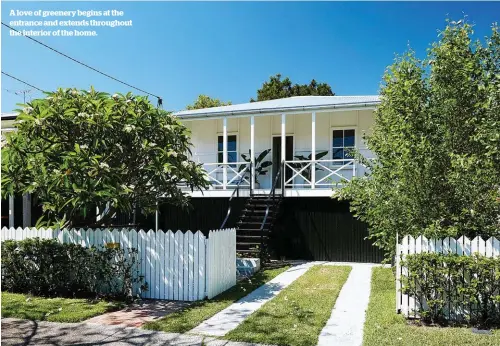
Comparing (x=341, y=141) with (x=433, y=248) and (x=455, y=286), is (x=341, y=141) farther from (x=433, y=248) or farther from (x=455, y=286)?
(x=455, y=286)

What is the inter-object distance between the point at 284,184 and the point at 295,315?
7.20m

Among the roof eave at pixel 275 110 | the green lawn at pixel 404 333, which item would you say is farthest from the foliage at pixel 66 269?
the roof eave at pixel 275 110

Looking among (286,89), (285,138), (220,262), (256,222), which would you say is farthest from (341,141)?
(286,89)

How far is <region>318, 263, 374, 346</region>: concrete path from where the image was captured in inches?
210

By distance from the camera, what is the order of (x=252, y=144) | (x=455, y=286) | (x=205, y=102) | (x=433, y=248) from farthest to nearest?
(x=205, y=102)
(x=252, y=144)
(x=433, y=248)
(x=455, y=286)

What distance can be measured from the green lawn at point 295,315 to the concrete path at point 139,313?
1.50m

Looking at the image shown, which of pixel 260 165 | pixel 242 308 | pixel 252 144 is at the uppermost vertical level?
pixel 252 144

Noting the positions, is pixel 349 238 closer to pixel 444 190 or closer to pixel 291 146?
pixel 291 146

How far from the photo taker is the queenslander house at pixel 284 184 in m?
12.5

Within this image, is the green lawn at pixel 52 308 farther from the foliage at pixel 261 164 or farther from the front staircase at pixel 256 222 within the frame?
the foliage at pixel 261 164

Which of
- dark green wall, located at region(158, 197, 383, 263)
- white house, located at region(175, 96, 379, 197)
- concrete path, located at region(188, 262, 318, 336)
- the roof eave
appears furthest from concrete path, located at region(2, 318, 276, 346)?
the roof eave

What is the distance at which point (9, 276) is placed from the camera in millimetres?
8352

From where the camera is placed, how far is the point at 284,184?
13.4 m

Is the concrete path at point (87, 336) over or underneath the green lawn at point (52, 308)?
over
